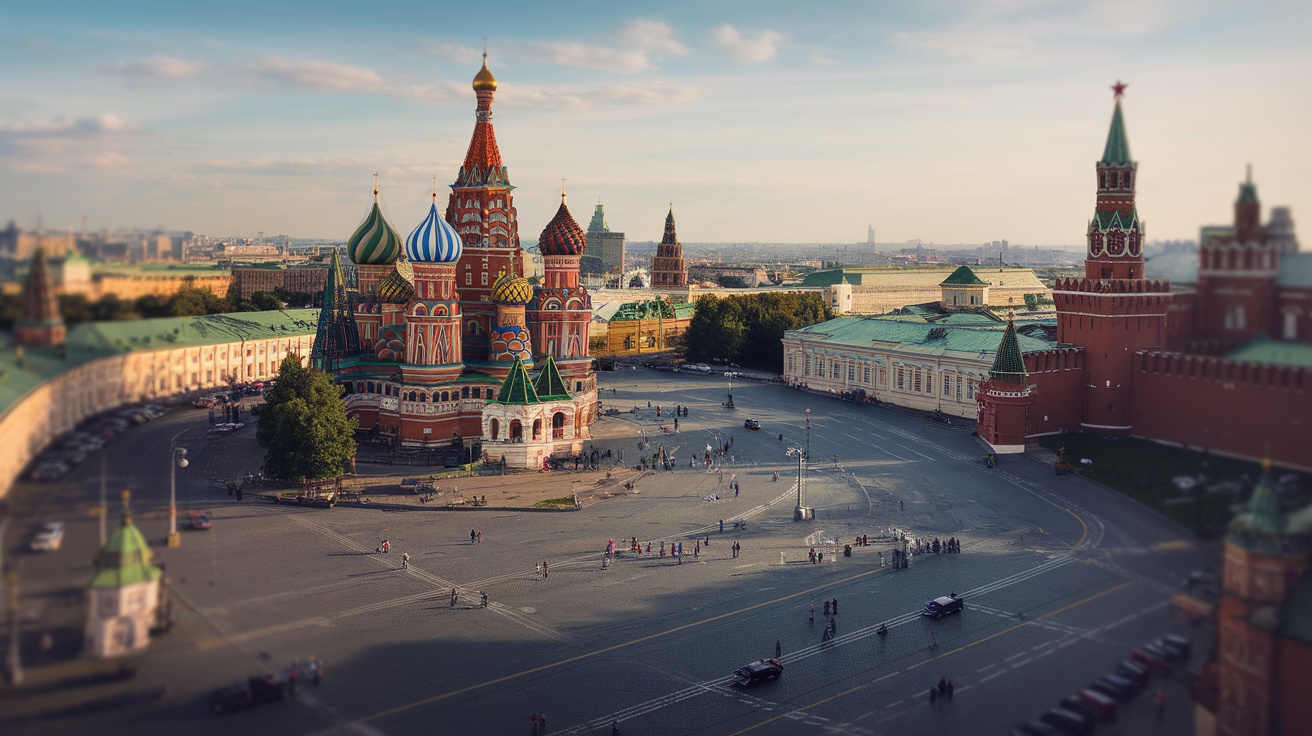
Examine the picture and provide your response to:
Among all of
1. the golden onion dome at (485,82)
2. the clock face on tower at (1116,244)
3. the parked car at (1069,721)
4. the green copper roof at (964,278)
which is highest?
the golden onion dome at (485,82)

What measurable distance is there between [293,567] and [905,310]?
7561 centimetres

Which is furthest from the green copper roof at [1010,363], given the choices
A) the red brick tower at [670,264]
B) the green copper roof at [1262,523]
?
the red brick tower at [670,264]

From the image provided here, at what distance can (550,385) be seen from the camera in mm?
53688

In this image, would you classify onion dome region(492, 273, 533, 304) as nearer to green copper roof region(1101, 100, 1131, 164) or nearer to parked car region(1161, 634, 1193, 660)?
green copper roof region(1101, 100, 1131, 164)

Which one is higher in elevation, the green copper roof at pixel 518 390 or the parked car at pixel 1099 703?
the parked car at pixel 1099 703

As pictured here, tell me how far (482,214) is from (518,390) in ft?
40.8

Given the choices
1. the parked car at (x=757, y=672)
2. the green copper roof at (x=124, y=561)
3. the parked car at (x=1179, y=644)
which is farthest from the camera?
the parked car at (x=757, y=672)

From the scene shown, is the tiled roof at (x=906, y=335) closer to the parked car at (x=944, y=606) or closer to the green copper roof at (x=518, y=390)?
the green copper roof at (x=518, y=390)

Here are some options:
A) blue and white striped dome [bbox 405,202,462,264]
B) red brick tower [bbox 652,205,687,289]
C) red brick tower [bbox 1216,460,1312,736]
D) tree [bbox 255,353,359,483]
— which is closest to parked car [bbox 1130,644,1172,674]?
red brick tower [bbox 1216,460,1312,736]

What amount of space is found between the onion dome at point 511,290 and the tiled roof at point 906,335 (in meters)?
30.5

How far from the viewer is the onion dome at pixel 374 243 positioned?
61.8m

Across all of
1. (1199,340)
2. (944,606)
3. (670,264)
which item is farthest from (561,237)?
(670,264)

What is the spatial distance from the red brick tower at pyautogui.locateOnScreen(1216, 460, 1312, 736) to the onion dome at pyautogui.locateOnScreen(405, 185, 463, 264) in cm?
4637

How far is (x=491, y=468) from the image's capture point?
50.9 meters
